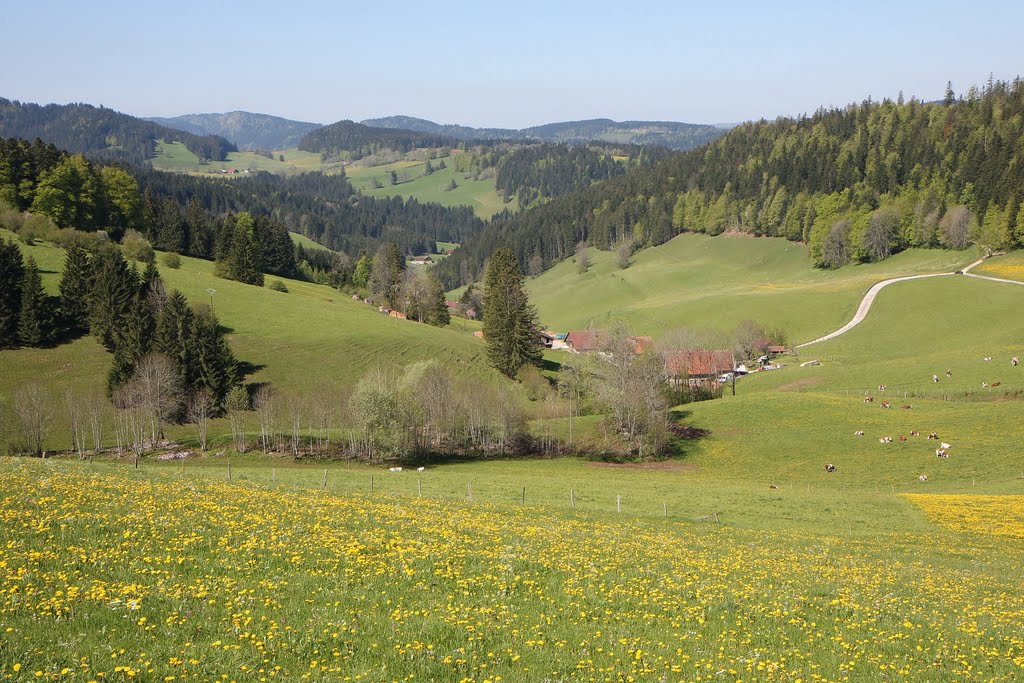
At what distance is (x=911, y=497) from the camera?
4631cm

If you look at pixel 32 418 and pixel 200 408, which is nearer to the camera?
pixel 32 418

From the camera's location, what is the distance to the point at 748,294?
15350 centimetres

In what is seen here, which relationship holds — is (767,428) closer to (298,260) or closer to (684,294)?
(684,294)

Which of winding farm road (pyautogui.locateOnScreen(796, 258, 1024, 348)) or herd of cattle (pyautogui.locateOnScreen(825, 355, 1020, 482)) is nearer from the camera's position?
herd of cattle (pyautogui.locateOnScreen(825, 355, 1020, 482))

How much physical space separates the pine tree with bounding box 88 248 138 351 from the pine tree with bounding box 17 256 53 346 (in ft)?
15.8

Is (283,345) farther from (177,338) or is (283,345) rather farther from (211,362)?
(177,338)

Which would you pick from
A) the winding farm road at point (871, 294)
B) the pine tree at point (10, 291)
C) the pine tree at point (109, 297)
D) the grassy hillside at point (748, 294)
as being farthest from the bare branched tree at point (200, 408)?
the winding farm road at point (871, 294)

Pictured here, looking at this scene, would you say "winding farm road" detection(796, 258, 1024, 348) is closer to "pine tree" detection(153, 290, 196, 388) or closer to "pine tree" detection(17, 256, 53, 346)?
"pine tree" detection(153, 290, 196, 388)

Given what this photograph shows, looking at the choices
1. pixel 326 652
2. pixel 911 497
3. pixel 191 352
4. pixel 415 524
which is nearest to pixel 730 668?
pixel 326 652

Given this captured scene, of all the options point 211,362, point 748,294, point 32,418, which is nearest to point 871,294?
point 748,294

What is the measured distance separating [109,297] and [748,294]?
128134mm

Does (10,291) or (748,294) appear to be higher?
(10,291)

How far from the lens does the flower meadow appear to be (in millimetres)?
11555

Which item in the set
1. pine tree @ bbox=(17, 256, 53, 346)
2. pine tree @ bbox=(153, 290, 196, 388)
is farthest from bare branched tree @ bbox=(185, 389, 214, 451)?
pine tree @ bbox=(17, 256, 53, 346)
